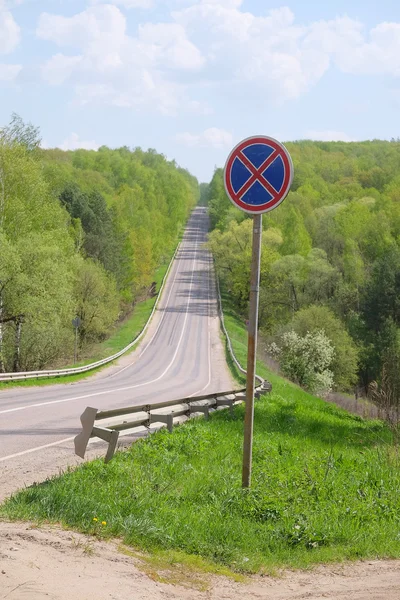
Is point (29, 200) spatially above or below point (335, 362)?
above

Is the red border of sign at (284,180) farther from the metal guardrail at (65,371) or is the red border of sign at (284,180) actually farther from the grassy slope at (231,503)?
the metal guardrail at (65,371)

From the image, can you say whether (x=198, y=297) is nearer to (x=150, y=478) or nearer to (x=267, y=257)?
(x=267, y=257)

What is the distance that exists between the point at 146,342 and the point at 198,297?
2708cm

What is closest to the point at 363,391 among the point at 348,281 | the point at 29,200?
the point at 348,281

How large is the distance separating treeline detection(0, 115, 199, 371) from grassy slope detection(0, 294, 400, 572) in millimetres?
23586

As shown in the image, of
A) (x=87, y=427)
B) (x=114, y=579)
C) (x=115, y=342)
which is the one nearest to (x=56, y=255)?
(x=115, y=342)

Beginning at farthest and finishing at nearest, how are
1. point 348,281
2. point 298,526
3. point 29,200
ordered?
point 348,281
point 29,200
point 298,526

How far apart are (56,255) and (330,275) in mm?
43148

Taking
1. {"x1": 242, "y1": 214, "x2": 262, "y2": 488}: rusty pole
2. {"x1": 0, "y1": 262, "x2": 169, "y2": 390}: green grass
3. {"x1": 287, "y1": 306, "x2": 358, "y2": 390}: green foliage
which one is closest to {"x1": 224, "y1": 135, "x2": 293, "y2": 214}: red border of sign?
{"x1": 242, "y1": 214, "x2": 262, "y2": 488}: rusty pole

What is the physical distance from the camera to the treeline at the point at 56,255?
1298 inches

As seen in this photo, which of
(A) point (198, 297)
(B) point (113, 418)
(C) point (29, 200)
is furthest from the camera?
(A) point (198, 297)

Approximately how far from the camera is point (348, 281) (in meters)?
75.4

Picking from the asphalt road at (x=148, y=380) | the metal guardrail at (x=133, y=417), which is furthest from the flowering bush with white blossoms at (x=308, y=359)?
the metal guardrail at (x=133, y=417)

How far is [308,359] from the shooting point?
166 ft
